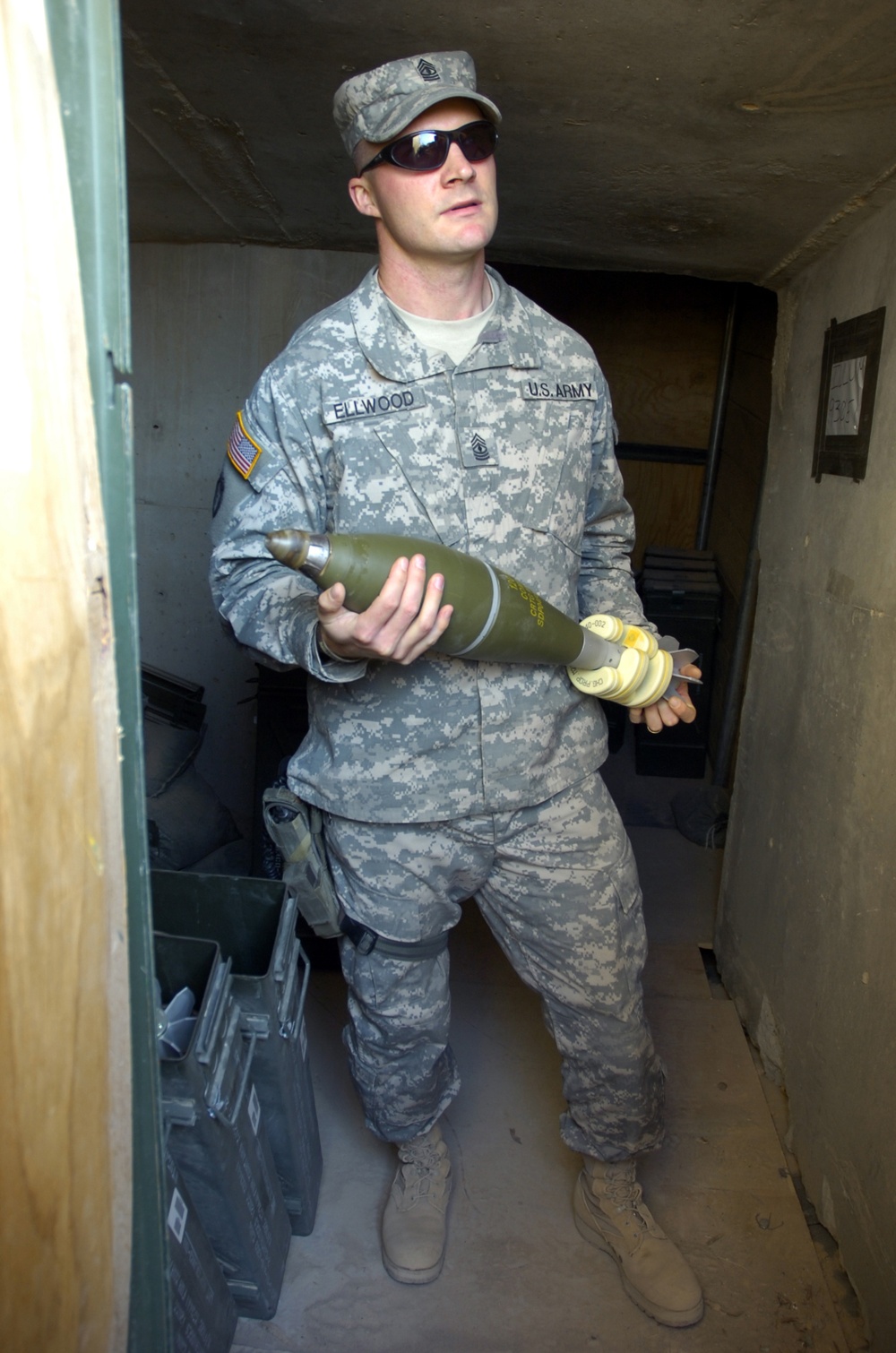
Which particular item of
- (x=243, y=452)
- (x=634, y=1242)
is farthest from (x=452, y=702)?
→ (x=634, y=1242)

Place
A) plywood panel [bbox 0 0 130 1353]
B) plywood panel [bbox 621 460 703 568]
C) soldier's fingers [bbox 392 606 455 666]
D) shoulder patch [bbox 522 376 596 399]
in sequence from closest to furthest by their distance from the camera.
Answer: plywood panel [bbox 0 0 130 1353], soldier's fingers [bbox 392 606 455 666], shoulder patch [bbox 522 376 596 399], plywood panel [bbox 621 460 703 568]

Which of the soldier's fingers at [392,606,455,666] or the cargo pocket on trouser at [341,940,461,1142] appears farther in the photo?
the cargo pocket on trouser at [341,940,461,1142]

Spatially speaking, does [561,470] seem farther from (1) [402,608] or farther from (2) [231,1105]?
(2) [231,1105]

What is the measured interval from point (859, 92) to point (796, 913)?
1443 mm

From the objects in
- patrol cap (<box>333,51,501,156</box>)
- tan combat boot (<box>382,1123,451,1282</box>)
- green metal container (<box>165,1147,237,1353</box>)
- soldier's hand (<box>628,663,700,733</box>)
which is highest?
patrol cap (<box>333,51,501,156</box>)

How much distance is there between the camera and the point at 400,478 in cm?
148

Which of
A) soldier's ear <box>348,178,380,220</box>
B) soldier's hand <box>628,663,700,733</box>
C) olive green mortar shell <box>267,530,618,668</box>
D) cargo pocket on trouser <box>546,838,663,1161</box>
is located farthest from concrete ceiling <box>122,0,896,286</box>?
cargo pocket on trouser <box>546,838,663,1161</box>

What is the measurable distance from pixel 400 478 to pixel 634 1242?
1388 mm

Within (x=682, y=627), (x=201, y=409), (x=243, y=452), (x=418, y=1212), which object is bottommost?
(x=418, y=1212)

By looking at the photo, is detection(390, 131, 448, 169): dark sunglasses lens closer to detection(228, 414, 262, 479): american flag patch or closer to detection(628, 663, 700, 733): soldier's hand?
detection(228, 414, 262, 479): american flag patch

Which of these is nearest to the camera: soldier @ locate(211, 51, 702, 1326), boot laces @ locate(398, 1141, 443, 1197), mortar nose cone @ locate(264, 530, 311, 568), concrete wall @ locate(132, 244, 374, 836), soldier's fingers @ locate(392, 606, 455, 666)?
mortar nose cone @ locate(264, 530, 311, 568)

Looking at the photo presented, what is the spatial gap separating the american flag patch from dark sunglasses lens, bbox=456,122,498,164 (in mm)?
528

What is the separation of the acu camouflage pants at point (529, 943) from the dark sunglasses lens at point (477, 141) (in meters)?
1.02

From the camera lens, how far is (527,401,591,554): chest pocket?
5.10 feet
